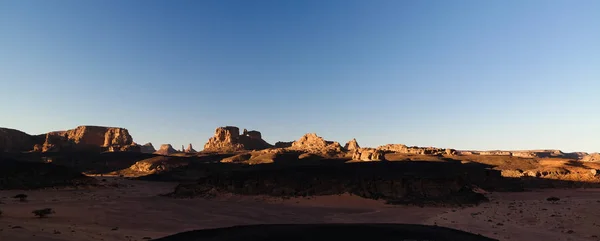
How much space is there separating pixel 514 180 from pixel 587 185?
1183cm

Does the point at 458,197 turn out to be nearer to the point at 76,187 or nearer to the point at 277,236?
the point at 277,236

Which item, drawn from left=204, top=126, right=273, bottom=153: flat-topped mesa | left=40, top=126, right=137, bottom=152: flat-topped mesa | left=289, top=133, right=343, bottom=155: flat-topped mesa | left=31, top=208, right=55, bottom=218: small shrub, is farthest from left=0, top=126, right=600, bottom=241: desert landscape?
left=204, top=126, right=273, bottom=153: flat-topped mesa

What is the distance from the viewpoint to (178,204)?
35781 mm

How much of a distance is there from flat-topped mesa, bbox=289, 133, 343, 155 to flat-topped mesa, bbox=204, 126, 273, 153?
30995mm

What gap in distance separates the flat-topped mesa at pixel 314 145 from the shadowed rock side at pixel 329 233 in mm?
108816

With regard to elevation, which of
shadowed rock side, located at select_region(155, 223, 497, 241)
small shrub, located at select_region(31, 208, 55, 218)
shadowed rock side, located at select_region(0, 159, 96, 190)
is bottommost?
shadowed rock side, located at select_region(155, 223, 497, 241)

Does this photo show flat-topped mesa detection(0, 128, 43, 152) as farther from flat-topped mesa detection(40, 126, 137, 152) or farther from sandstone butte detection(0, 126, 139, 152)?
flat-topped mesa detection(40, 126, 137, 152)

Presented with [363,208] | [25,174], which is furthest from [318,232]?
[25,174]

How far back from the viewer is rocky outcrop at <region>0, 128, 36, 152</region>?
428 feet

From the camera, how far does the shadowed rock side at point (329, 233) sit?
2184 cm

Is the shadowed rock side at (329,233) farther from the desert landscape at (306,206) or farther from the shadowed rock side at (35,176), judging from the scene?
the shadowed rock side at (35,176)

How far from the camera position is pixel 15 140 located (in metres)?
136

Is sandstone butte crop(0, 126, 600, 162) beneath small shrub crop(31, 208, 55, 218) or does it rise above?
above

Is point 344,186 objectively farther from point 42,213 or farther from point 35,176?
point 35,176
